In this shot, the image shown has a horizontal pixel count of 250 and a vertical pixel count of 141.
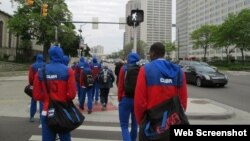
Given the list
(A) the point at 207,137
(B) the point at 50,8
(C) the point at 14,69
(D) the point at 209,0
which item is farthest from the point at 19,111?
(D) the point at 209,0

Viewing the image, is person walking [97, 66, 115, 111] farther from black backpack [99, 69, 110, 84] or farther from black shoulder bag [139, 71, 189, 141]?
black shoulder bag [139, 71, 189, 141]

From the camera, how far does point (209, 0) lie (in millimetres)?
176125

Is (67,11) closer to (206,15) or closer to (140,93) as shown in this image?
(140,93)

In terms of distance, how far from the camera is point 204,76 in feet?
82.6

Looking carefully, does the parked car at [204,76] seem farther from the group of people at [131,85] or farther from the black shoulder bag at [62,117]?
the black shoulder bag at [62,117]

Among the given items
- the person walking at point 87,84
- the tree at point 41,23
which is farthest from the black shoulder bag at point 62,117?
the tree at point 41,23

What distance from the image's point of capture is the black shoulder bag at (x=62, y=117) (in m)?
5.86

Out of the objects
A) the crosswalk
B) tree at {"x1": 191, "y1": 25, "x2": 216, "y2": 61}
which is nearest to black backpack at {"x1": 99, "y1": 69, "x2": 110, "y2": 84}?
the crosswalk

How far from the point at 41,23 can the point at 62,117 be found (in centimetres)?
5950

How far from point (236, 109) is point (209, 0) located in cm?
16691

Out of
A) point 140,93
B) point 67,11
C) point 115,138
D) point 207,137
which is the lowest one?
point 115,138

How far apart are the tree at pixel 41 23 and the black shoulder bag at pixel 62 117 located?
57.7 meters

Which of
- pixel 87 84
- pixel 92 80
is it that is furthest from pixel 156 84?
pixel 92 80

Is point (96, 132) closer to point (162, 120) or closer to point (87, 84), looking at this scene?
point (87, 84)
